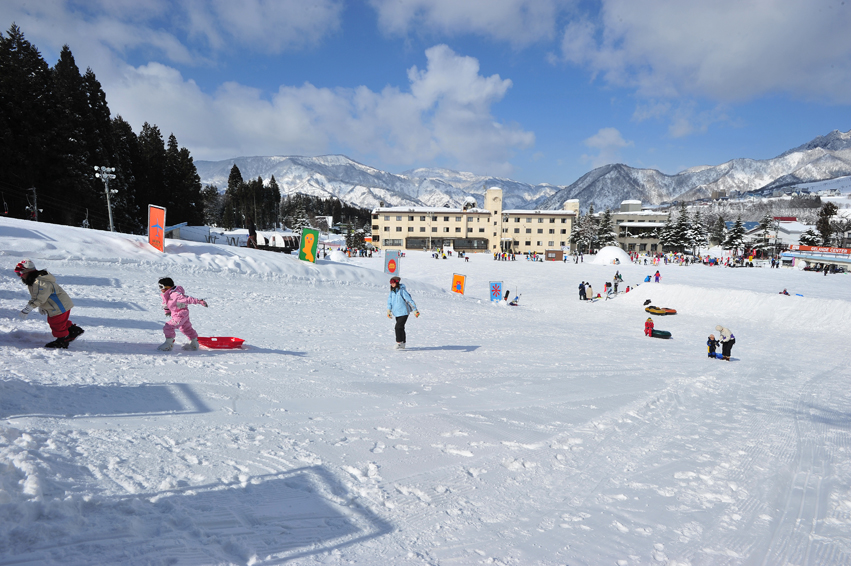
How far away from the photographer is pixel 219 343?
7797mm

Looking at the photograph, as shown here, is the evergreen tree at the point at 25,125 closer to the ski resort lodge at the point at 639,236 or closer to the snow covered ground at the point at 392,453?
the snow covered ground at the point at 392,453

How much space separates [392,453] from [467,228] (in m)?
82.8

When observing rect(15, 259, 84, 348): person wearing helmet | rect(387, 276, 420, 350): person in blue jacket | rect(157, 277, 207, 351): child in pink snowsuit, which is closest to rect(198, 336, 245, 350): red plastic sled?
rect(157, 277, 207, 351): child in pink snowsuit

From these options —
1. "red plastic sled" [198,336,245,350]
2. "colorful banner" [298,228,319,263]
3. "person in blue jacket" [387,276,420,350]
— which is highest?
"colorful banner" [298,228,319,263]

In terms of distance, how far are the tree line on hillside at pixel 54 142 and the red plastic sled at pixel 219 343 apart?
2556cm

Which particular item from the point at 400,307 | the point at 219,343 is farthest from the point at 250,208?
the point at 219,343

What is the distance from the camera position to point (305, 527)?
2947mm

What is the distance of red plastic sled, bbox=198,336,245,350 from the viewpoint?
7.71 metres

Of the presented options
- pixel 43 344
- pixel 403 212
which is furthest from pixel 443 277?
pixel 403 212

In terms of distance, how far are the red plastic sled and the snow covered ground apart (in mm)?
632

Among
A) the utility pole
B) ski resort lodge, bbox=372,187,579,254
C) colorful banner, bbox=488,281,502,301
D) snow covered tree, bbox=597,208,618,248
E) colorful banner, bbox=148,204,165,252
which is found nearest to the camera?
colorful banner, bbox=148,204,165,252

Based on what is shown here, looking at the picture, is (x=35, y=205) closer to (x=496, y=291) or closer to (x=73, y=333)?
(x=73, y=333)

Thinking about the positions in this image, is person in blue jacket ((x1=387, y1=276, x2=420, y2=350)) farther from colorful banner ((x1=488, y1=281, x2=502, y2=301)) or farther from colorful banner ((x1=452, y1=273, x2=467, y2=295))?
colorful banner ((x1=452, y1=273, x2=467, y2=295))

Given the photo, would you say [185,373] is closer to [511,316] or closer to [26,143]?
[511,316]
